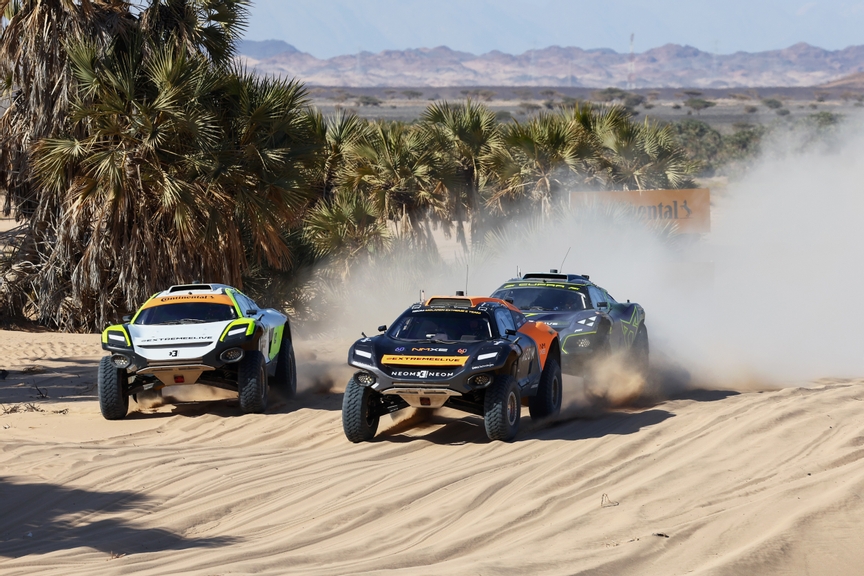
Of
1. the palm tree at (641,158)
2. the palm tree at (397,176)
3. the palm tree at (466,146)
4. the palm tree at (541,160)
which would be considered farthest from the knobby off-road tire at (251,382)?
the palm tree at (641,158)

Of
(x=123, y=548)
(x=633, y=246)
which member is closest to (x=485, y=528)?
(x=123, y=548)

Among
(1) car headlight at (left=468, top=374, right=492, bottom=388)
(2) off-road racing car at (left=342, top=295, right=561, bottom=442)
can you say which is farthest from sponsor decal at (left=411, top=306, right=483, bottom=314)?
(1) car headlight at (left=468, top=374, right=492, bottom=388)

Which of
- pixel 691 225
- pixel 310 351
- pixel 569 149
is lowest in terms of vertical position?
pixel 310 351

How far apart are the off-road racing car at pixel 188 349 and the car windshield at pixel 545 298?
3.82m

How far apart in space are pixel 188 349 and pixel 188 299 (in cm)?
134

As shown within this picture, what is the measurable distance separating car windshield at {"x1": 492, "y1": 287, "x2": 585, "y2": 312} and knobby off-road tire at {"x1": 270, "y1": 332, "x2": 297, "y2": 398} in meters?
3.07

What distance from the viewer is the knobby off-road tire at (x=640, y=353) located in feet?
54.3

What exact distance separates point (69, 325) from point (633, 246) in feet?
47.4

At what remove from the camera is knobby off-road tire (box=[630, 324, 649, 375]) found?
16548 millimetres

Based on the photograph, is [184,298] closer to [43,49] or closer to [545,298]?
[545,298]

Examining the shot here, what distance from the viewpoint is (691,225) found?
30828 mm

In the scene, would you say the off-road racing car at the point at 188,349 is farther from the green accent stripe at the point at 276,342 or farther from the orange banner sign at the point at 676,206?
the orange banner sign at the point at 676,206

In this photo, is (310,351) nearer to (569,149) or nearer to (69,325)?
(69,325)

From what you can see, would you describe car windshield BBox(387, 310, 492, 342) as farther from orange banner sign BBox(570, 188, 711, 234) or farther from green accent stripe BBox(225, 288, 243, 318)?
orange banner sign BBox(570, 188, 711, 234)
